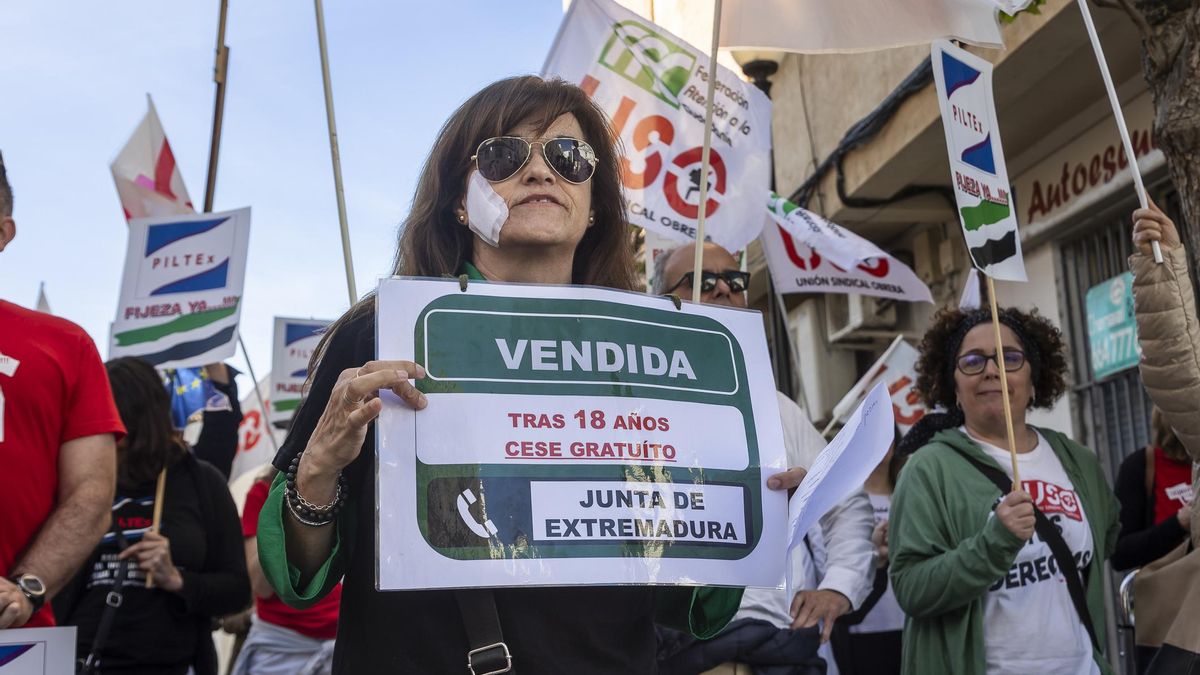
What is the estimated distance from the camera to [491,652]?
6.97 feet

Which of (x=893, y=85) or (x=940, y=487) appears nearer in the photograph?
(x=940, y=487)

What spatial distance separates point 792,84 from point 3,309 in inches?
453

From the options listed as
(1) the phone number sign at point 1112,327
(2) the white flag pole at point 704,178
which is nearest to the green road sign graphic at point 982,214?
(2) the white flag pole at point 704,178

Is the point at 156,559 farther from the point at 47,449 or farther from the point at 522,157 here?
the point at 522,157

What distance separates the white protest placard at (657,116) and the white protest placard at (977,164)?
7.88 feet

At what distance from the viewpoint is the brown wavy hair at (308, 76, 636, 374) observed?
2.63m

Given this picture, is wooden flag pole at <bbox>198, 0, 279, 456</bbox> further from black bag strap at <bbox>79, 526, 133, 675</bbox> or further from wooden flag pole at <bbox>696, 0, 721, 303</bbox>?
wooden flag pole at <bbox>696, 0, 721, 303</bbox>

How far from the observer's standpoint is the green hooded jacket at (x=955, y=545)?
4105 millimetres

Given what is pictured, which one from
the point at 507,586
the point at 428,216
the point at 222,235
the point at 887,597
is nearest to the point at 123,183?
the point at 222,235

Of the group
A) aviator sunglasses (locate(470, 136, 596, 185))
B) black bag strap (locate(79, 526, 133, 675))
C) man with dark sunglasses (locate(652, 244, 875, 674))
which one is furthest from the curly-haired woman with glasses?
black bag strap (locate(79, 526, 133, 675))

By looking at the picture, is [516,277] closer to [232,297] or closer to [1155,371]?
[1155,371]

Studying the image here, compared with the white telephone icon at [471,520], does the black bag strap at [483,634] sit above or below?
below

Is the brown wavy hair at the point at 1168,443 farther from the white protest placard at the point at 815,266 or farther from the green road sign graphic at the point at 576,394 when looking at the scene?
the green road sign graphic at the point at 576,394

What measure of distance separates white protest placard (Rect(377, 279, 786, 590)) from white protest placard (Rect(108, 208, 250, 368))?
197 inches
